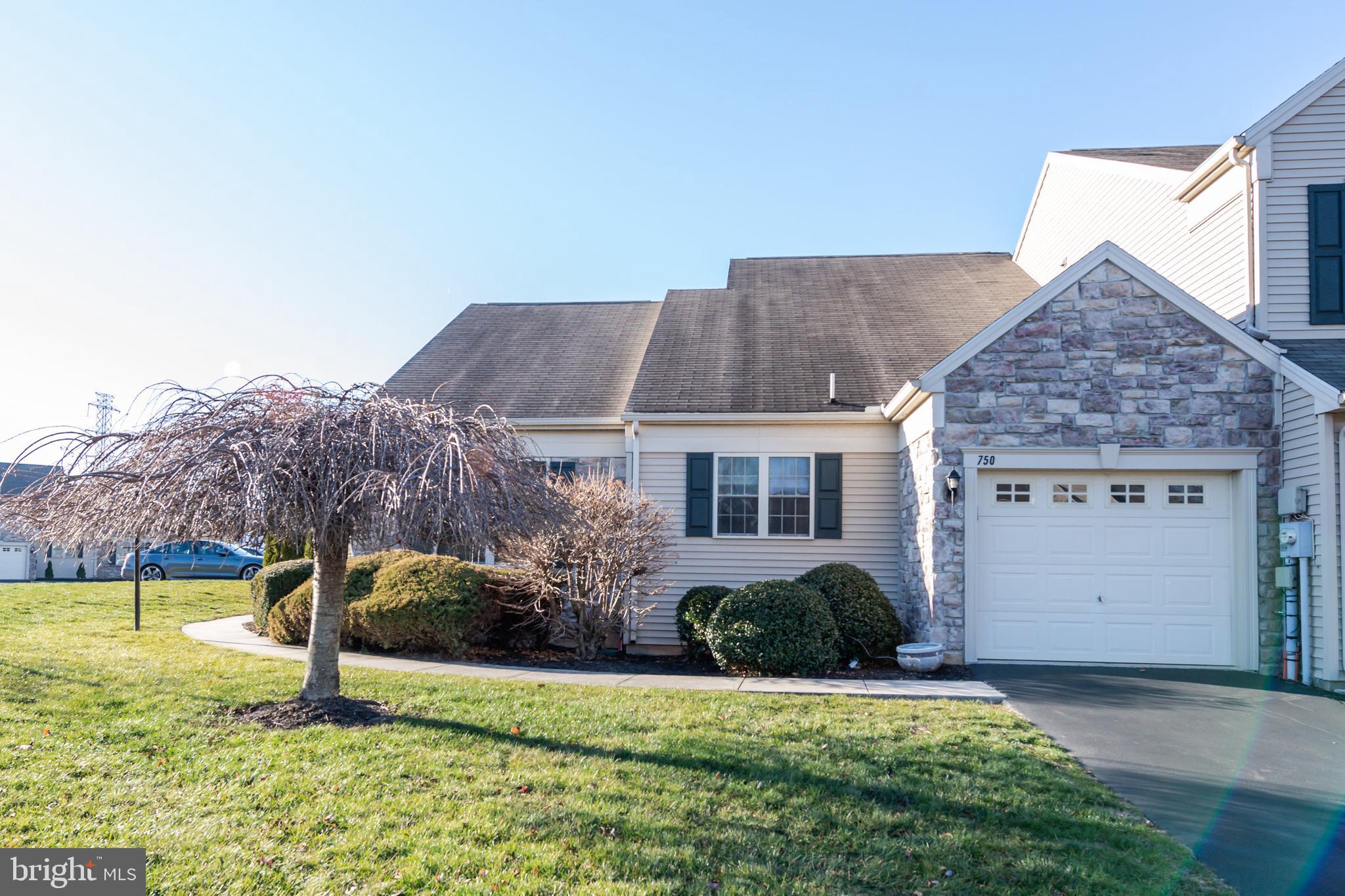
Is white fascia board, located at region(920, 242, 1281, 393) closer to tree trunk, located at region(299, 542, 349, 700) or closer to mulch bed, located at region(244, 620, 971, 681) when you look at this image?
mulch bed, located at region(244, 620, 971, 681)

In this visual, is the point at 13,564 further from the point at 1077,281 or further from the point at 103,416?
the point at 1077,281

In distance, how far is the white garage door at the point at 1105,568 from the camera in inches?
341

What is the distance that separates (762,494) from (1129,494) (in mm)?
4589

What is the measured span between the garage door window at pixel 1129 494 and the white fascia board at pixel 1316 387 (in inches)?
70.1

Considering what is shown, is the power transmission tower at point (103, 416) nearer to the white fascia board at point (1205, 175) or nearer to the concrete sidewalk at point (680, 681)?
the concrete sidewalk at point (680, 681)

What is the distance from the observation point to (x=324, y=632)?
21.2ft

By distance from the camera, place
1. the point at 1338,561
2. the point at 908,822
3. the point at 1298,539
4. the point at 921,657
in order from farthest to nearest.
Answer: the point at 921,657 < the point at 1298,539 < the point at 1338,561 < the point at 908,822

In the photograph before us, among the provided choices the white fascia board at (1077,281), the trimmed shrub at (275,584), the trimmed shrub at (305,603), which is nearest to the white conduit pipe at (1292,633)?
the white fascia board at (1077,281)

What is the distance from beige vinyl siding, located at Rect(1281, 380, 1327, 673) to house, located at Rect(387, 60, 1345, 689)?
0.02 meters

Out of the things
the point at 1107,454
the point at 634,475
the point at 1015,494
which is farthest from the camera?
the point at 634,475

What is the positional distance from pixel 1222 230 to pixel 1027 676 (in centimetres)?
645

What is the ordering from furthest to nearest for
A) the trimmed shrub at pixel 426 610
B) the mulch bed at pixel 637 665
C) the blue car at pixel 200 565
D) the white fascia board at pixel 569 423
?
1. the blue car at pixel 200 565
2. the white fascia board at pixel 569 423
3. the trimmed shrub at pixel 426 610
4. the mulch bed at pixel 637 665

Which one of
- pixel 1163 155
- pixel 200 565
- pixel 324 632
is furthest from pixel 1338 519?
pixel 200 565

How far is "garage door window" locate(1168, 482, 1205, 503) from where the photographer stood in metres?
8.78
